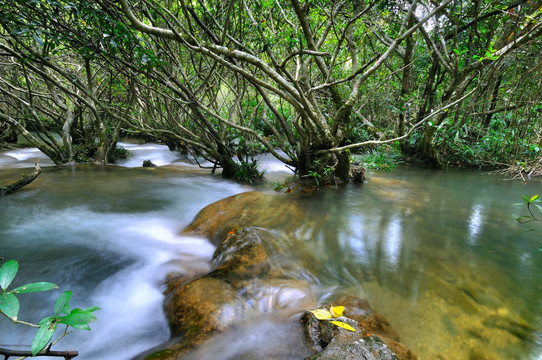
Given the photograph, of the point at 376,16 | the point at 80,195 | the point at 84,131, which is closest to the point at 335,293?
the point at 80,195

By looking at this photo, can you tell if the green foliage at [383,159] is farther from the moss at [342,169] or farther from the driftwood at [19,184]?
the driftwood at [19,184]

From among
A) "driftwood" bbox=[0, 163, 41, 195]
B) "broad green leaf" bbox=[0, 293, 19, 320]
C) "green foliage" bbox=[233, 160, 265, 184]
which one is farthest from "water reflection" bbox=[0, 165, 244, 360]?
"broad green leaf" bbox=[0, 293, 19, 320]

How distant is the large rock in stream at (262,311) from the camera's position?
1565mm

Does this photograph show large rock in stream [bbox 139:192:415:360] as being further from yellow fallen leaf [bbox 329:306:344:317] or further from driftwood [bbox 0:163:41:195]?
driftwood [bbox 0:163:41:195]

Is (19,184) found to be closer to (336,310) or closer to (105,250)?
(105,250)

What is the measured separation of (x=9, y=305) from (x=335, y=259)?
2.42m

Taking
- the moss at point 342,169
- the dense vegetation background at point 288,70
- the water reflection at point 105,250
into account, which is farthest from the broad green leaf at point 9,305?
the moss at point 342,169

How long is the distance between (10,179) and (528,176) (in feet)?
38.2

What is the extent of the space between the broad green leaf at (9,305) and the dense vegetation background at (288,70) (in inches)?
107

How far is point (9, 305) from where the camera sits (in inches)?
30.7

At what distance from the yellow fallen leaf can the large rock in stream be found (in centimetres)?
7

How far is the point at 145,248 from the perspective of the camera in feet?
10.00

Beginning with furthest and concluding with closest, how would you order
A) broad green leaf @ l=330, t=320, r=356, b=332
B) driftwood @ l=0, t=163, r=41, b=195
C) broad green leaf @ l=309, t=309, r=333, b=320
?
driftwood @ l=0, t=163, r=41, b=195 < broad green leaf @ l=309, t=309, r=333, b=320 < broad green leaf @ l=330, t=320, r=356, b=332

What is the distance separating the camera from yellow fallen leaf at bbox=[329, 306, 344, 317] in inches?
69.5
